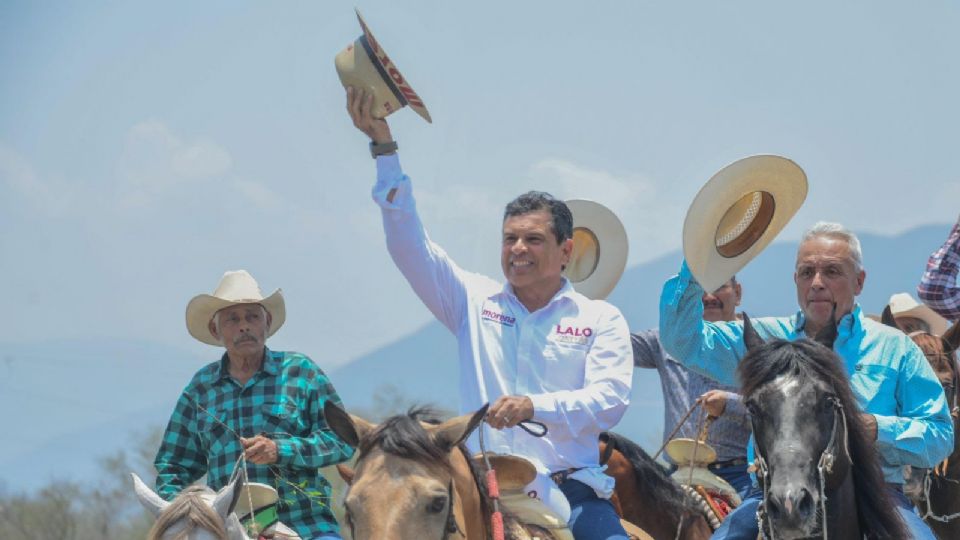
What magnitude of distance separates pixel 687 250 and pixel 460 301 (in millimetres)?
1172

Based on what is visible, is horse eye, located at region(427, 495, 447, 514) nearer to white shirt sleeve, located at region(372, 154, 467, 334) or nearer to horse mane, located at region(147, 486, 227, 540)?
white shirt sleeve, located at region(372, 154, 467, 334)

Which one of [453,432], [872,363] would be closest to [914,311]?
[872,363]

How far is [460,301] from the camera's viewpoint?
763cm

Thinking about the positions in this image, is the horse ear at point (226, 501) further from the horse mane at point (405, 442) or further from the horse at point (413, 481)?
the horse mane at point (405, 442)

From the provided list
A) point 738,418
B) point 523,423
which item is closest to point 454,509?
point 523,423

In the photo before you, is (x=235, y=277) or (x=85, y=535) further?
(x=85, y=535)

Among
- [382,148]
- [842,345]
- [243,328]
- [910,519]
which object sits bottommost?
[910,519]

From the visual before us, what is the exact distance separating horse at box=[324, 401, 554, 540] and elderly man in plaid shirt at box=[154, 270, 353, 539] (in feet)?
8.48

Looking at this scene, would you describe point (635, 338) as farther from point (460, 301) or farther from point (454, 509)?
point (454, 509)

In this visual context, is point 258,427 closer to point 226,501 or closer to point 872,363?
point 226,501

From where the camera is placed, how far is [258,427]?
28.8ft

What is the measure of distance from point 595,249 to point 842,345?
3585 millimetres

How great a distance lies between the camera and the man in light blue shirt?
704 cm

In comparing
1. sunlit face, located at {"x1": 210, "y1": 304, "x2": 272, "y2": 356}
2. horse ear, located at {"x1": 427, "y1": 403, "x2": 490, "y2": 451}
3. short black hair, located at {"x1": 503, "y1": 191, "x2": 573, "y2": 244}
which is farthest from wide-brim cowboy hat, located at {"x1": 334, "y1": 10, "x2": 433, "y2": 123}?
sunlit face, located at {"x1": 210, "y1": 304, "x2": 272, "y2": 356}
